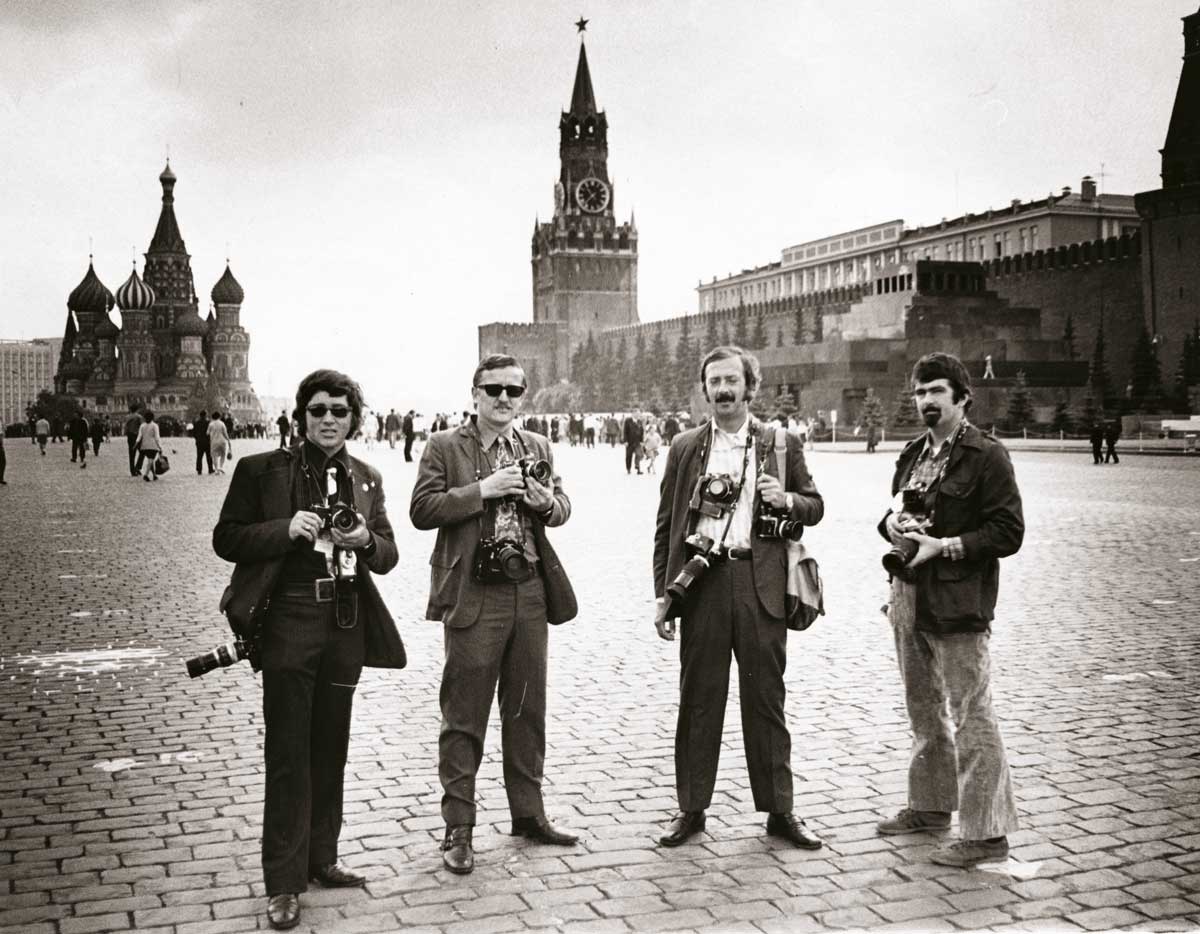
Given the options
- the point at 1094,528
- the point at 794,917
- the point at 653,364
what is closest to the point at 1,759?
the point at 794,917

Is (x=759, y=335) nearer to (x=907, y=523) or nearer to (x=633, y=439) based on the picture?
(x=633, y=439)

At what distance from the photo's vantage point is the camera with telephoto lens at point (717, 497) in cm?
410

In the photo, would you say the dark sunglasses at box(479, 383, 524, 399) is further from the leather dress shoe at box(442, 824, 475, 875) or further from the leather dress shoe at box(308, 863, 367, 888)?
the leather dress shoe at box(308, 863, 367, 888)

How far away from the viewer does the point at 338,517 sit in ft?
11.5

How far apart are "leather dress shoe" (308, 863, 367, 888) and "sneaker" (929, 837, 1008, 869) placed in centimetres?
162

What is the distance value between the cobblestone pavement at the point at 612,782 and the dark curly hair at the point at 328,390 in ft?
4.18

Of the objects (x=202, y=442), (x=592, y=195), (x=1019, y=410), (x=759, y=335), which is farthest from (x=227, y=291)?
(x=202, y=442)

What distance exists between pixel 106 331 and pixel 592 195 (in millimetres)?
45980

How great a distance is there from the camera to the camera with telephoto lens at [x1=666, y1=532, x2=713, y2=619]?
13.1ft

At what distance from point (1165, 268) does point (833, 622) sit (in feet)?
169

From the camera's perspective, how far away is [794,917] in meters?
3.42

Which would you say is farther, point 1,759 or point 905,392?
point 905,392

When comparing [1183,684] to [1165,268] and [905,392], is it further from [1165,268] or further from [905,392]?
[1165,268]

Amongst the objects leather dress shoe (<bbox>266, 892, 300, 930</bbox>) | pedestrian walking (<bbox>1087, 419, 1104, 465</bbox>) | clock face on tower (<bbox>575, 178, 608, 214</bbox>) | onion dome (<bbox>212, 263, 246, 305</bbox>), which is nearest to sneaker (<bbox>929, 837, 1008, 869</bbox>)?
leather dress shoe (<bbox>266, 892, 300, 930</bbox>)
